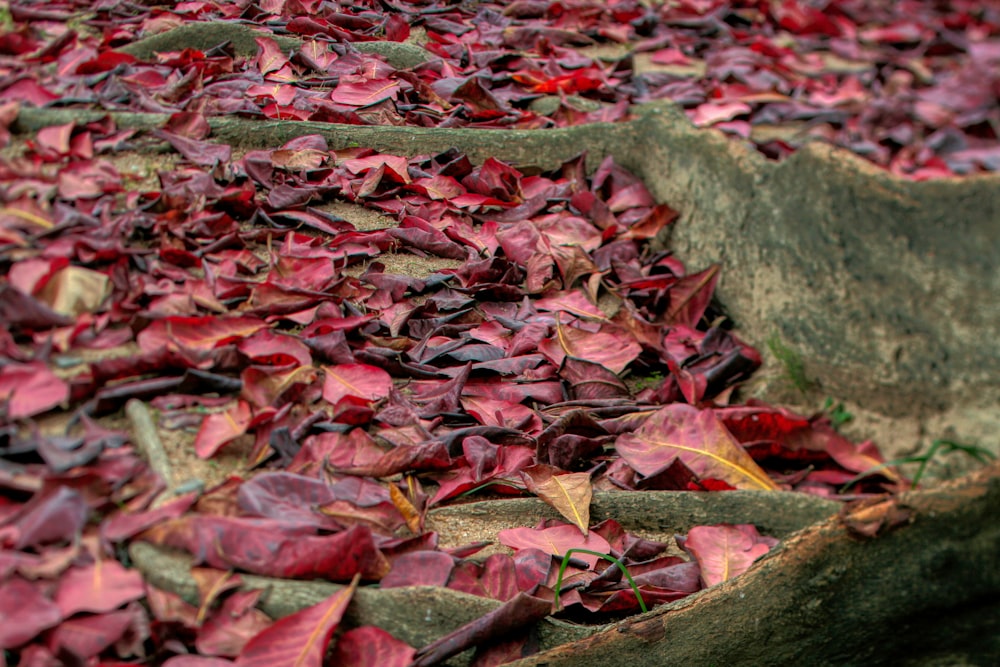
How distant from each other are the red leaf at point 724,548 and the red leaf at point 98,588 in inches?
42.4

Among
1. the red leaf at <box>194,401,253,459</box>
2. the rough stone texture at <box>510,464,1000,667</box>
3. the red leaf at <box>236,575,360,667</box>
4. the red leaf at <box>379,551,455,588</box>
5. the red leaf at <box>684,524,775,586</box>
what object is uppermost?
the red leaf at <box>194,401,253,459</box>

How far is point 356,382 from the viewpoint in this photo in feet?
6.00

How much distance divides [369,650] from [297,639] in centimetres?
13

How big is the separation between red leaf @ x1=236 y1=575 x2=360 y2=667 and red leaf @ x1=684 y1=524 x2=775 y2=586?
0.78m

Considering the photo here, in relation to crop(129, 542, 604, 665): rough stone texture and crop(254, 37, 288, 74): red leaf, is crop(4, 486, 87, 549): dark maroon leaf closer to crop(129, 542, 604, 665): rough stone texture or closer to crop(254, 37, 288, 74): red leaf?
crop(129, 542, 604, 665): rough stone texture

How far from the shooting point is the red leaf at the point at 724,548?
1.81 meters

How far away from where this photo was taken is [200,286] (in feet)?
6.04

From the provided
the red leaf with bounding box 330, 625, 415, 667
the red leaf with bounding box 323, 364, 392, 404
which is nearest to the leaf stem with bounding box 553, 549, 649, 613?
the red leaf with bounding box 330, 625, 415, 667

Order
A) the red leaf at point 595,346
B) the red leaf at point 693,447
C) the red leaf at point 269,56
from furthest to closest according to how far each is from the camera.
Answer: the red leaf at point 269,56
the red leaf at point 595,346
the red leaf at point 693,447

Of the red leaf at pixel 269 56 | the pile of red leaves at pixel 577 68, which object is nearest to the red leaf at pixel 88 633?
the pile of red leaves at pixel 577 68

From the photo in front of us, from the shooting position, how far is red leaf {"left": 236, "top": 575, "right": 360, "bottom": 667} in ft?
4.41

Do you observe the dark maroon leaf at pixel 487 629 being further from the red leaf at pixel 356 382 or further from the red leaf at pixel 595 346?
the red leaf at pixel 595 346

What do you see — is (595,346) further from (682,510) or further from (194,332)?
(194,332)

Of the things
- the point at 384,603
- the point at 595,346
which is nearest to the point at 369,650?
the point at 384,603
